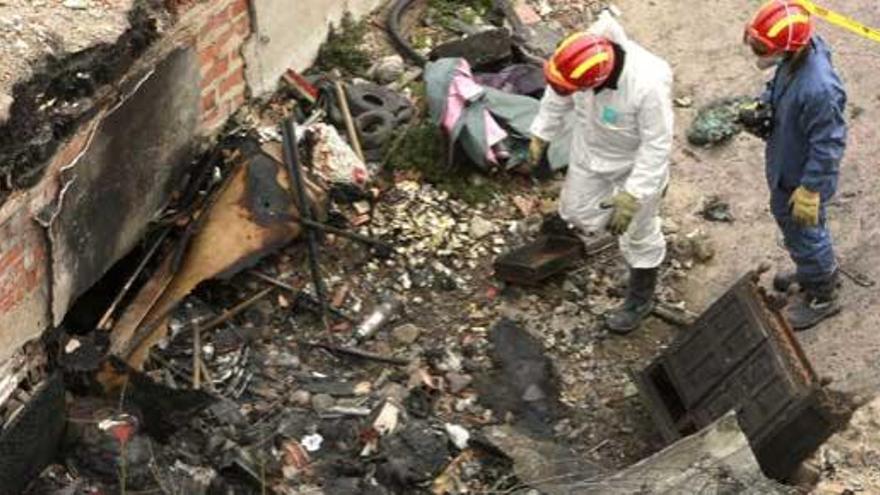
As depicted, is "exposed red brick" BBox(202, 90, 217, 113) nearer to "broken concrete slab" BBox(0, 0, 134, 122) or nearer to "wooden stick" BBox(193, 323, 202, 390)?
"broken concrete slab" BBox(0, 0, 134, 122)

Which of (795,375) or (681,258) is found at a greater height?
(795,375)

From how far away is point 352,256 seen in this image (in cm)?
743

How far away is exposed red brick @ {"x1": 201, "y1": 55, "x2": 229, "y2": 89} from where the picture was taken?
→ 7.27 meters

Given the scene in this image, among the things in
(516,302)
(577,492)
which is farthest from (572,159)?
(577,492)

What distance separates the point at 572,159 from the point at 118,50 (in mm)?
2290

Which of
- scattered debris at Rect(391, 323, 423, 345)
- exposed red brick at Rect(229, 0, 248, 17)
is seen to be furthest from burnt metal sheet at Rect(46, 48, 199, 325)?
A: scattered debris at Rect(391, 323, 423, 345)

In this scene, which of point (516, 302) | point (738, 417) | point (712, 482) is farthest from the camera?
point (516, 302)

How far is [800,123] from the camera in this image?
6398mm

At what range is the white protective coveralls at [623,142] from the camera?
20.8 ft

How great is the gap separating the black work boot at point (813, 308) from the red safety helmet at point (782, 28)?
4.59ft

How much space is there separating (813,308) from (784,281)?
25cm

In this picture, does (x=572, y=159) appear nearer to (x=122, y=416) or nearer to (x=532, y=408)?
(x=532, y=408)

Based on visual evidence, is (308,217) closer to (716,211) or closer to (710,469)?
(716,211)

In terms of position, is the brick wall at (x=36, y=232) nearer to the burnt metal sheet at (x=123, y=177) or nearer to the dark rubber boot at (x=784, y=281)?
the burnt metal sheet at (x=123, y=177)
